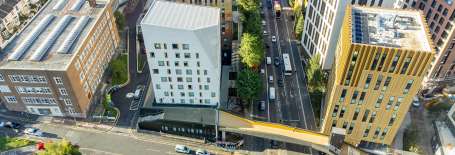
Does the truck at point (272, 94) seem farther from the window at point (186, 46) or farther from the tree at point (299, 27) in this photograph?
the window at point (186, 46)

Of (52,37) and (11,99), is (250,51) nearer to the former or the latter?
(52,37)

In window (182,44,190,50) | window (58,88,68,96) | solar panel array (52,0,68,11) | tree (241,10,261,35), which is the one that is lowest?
window (58,88,68,96)

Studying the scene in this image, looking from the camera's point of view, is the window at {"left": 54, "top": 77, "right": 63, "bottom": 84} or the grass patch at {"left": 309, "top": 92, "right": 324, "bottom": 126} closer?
the window at {"left": 54, "top": 77, "right": 63, "bottom": 84}

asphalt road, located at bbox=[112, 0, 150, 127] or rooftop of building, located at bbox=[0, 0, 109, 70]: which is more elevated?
rooftop of building, located at bbox=[0, 0, 109, 70]

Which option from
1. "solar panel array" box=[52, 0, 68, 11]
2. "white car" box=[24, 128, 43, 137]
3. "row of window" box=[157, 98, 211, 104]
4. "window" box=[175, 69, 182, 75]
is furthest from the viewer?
"solar panel array" box=[52, 0, 68, 11]

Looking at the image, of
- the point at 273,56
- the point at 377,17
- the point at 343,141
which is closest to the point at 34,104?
the point at 273,56

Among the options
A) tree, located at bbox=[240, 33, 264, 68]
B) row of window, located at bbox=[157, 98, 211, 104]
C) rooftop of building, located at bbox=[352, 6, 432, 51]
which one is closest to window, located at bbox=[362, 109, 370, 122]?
rooftop of building, located at bbox=[352, 6, 432, 51]

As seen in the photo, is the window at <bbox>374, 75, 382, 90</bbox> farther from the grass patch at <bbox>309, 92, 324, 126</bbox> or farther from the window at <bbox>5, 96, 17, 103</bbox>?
the window at <bbox>5, 96, 17, 103</bbox>
